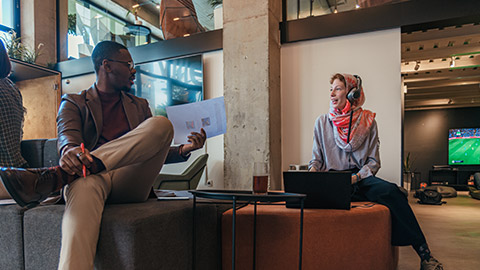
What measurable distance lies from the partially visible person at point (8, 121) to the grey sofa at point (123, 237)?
0.44 meters

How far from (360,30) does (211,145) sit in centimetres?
222

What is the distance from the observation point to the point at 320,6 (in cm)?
380

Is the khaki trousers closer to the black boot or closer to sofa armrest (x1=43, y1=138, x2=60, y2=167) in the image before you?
the black boot

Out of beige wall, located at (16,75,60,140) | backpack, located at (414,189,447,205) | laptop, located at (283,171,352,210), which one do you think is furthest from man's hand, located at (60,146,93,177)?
backpack, located at (414,189,447,205)

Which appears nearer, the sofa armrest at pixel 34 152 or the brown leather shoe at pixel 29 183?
the brown leather shoe at pixel 29 183

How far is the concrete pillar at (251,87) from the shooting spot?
11.9ft

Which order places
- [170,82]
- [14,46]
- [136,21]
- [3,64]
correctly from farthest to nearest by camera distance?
[14,46]
[136,21]
[170,82]
[3,64]

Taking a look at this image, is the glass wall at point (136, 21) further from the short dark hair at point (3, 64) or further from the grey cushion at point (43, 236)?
the grey cushion at point (43, 236)

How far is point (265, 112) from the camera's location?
11.8 ft

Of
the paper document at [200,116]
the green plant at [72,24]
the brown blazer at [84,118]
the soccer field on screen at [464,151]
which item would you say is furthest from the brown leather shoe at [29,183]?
the soccer field on screen at [464,151]

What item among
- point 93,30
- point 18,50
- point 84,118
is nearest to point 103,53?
point 84,118

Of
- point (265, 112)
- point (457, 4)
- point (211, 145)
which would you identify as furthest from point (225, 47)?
point (457, 4)

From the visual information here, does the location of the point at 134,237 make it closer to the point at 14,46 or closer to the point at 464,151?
the point at 14,46

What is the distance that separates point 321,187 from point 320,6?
9.33 ft
